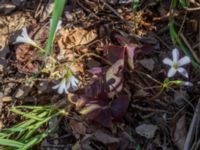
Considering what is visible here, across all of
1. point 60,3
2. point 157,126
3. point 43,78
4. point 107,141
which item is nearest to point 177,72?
point 157,126

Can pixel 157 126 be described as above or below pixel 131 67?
below

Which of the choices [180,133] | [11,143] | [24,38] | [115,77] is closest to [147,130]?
[180,133]

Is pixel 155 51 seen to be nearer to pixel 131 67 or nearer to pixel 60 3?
pixel 131 67

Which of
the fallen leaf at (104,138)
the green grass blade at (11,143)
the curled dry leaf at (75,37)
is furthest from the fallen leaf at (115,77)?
the green grass blade at (11,143)

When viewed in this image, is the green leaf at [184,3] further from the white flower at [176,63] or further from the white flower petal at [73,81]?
the white flower petal at [73,81]

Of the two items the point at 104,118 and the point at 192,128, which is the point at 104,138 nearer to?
the point at 104,118

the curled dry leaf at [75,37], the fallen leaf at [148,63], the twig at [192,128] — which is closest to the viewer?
the twig at [192,128]

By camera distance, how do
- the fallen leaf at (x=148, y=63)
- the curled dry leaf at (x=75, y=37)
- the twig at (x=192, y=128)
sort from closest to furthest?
the twig at (x=192, y=128) < the fallen leaf at (x=148, y=63) < the curled dry leaf at (x=75, y=37)
